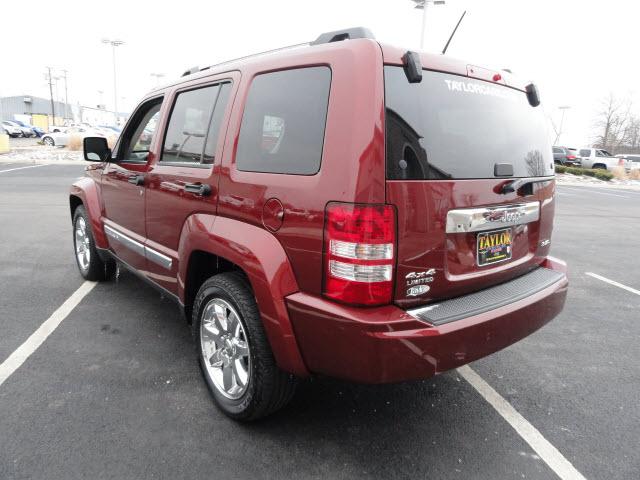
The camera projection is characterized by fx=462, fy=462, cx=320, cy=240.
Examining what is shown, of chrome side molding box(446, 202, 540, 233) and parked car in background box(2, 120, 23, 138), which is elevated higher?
parked car in background box(2, 120, 23, 138)

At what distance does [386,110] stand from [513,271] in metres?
1.20

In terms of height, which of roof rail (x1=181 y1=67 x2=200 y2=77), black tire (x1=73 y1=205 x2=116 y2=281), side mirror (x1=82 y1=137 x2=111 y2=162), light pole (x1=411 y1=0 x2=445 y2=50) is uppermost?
light pole (x1=411 y1=0 x2=445 y2=50)

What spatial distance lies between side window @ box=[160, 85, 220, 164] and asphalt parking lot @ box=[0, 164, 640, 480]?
4.55 feet

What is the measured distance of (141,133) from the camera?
12.1ft

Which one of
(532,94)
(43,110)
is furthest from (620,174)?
(43,110)

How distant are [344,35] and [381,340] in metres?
1.43

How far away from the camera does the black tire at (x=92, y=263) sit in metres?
4.48

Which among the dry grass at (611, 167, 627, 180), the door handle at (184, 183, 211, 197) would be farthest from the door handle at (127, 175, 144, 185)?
the dry grass at (611, 167, 627, 180)

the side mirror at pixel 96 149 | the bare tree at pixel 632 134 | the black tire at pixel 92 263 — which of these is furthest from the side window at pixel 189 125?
the bare tree at pixel 632 134

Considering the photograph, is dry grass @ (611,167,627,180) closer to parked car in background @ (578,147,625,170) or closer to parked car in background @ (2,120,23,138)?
parked car in background @ (578,147,625,170)

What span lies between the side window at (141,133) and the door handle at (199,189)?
2.77 feet

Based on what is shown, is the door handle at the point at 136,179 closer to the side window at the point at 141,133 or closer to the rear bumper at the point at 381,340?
the side window at the point at 141,133

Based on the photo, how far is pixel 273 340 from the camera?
7.13ft

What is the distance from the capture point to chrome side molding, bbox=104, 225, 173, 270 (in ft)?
10.2
